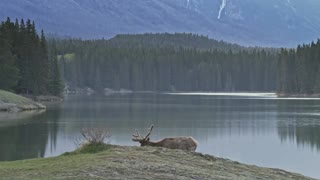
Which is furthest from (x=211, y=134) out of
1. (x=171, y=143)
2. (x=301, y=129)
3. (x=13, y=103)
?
(x=13, y=103)

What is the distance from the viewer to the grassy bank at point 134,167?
1855 centimetres

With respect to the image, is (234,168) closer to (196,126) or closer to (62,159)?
(62,159)

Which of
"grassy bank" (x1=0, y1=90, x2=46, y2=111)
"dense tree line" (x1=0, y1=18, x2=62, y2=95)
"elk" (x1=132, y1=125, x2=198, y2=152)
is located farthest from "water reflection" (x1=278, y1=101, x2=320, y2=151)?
"dense tree line" (x1=0, y1=18, x2=62, y2=95)

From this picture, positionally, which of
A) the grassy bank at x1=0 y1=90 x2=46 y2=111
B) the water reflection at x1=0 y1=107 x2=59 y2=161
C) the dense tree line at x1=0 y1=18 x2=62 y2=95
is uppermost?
the dense tree line at x1=0 y1=18 x2=62 y2=95

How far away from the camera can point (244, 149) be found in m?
42.4

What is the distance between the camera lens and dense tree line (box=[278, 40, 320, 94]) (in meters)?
153

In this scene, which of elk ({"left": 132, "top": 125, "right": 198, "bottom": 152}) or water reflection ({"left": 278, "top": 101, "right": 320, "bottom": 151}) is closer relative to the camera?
elk ({"left": 132, "top": 125, "right": 198, "bottom": 152})

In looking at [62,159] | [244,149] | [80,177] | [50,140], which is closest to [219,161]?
[62,159]

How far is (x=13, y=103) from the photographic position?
81500mm

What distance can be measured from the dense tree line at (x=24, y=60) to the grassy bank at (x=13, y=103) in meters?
10.1

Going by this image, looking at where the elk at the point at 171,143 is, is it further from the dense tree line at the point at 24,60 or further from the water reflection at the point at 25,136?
the dense tree line at the point at 24,60

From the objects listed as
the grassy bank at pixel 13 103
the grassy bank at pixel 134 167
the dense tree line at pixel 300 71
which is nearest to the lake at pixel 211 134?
the grassy bank at pixel 13 103

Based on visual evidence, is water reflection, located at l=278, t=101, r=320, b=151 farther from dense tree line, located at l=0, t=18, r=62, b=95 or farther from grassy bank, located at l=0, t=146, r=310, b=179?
dense tree line, located at l=0, t=18, r=62, b=95

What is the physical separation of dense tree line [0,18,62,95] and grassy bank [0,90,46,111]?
10134 millimetres
